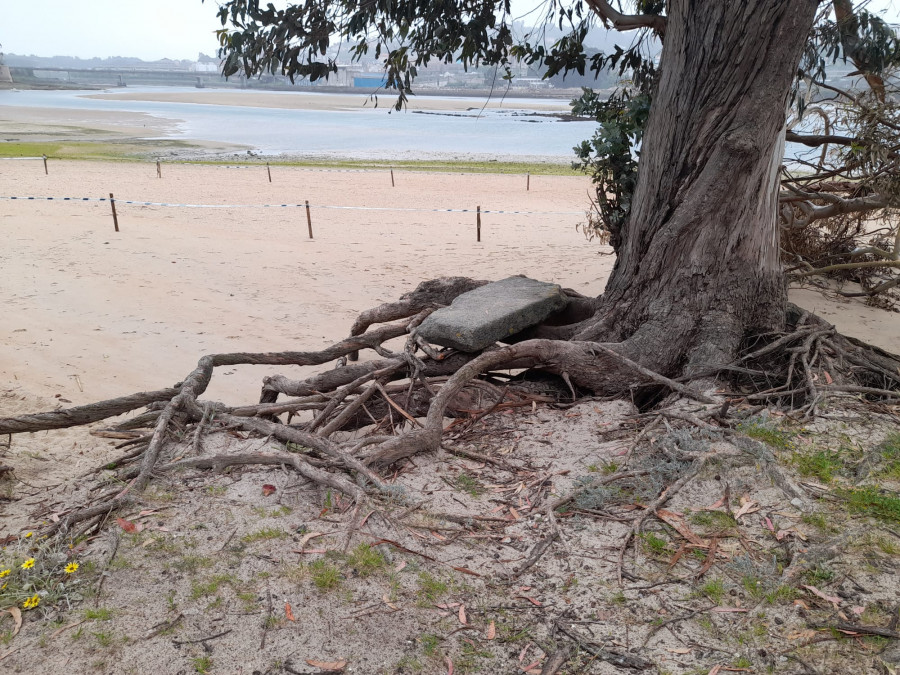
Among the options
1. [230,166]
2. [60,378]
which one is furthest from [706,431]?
[230,166]

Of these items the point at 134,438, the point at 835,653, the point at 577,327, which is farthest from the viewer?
the point at 577,327

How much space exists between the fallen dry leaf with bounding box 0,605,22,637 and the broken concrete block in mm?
3139

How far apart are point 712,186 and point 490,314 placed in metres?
1.80

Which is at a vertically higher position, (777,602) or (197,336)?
(777,602)

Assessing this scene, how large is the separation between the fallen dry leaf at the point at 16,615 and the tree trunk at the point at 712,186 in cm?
381

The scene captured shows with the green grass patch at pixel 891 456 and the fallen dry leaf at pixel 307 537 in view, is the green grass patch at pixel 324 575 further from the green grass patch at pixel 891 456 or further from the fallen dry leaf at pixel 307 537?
the green grass patch at pixel 891 456

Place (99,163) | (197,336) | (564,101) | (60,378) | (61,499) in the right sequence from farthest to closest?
(564,101)
(99,163)
(197,336)
(60,378)
(61,499)

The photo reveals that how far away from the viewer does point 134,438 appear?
463 centimetres

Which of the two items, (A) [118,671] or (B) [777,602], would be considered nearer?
(A) [118,671]

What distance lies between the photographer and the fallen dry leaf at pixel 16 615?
8.79 ft

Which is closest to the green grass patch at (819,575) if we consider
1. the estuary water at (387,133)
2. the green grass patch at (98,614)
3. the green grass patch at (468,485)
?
the green grass patch at (468,485)

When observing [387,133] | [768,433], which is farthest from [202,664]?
[387,133]

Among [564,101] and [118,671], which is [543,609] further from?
[564,101]

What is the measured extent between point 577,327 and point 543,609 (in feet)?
10.5
